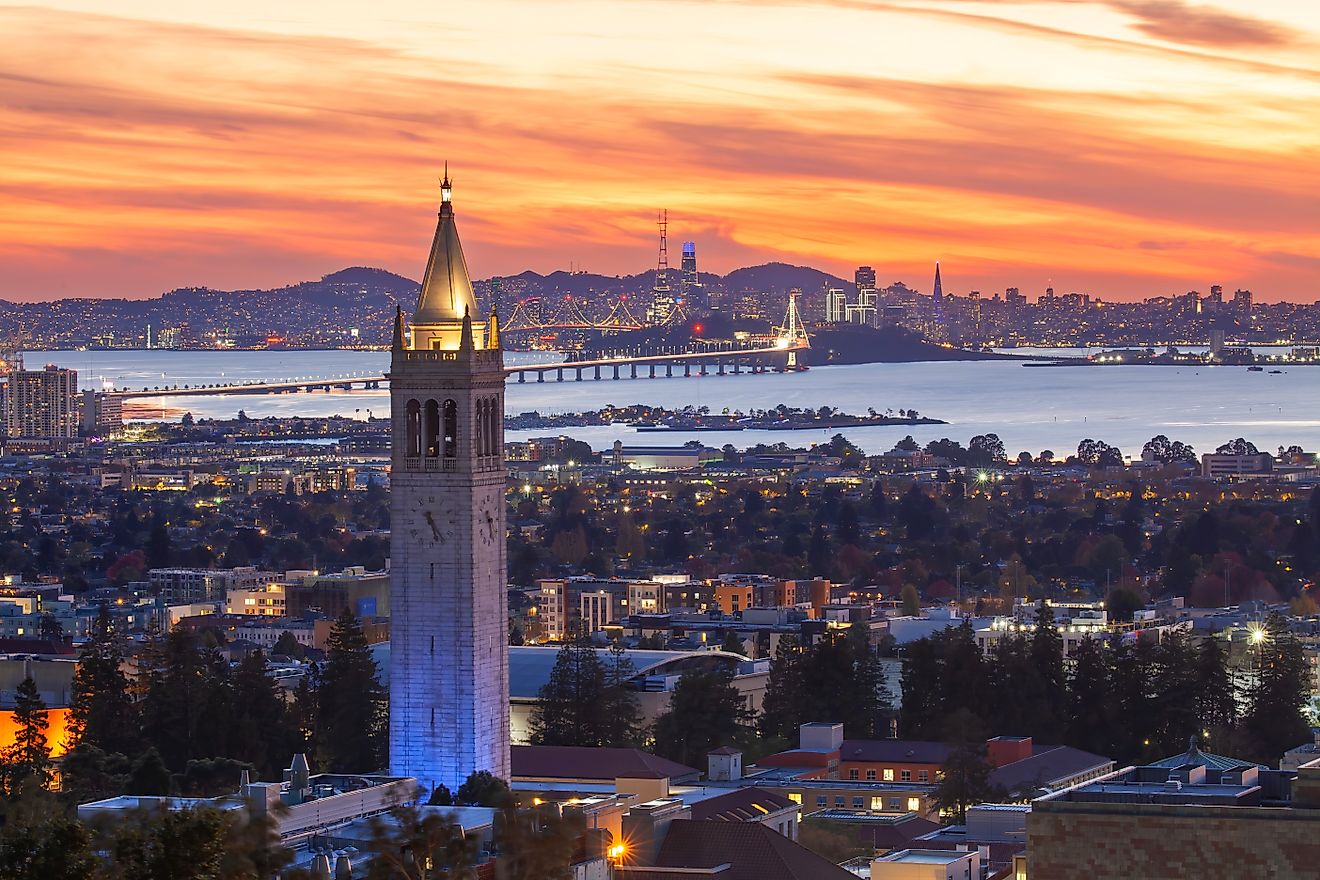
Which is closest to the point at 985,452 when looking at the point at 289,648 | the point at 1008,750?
the point at 289,648

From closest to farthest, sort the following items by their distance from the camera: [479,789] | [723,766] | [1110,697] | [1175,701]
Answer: [479,789], [723,766], [1175,701], [1110,697]

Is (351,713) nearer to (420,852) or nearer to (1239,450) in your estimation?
(420,852)

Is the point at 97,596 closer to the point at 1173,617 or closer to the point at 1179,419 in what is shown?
the point at 1173,617

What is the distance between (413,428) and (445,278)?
1472 millimetres

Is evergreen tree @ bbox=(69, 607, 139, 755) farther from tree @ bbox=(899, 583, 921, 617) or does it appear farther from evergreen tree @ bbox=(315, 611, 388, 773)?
tree @ bbox=(899, 583, 921, 617)

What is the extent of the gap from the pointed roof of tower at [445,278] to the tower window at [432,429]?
2.67 feet

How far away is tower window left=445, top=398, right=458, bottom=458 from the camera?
33812 millimetres

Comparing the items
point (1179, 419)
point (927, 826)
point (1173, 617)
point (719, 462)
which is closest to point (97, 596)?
point (1173, 617)

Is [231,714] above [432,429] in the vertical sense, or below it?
below

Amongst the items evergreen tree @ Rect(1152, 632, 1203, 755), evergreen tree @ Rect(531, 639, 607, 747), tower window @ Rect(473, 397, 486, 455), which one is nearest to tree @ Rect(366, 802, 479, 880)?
tower window @ Rect(473, 397, 486, 455)

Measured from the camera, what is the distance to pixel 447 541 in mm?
33438

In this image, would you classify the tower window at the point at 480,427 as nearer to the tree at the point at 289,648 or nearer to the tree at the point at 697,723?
the tree at the point at 697,723

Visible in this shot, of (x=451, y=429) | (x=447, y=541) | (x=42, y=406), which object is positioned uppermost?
(x=42, y=406)

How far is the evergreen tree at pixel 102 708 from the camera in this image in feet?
131
